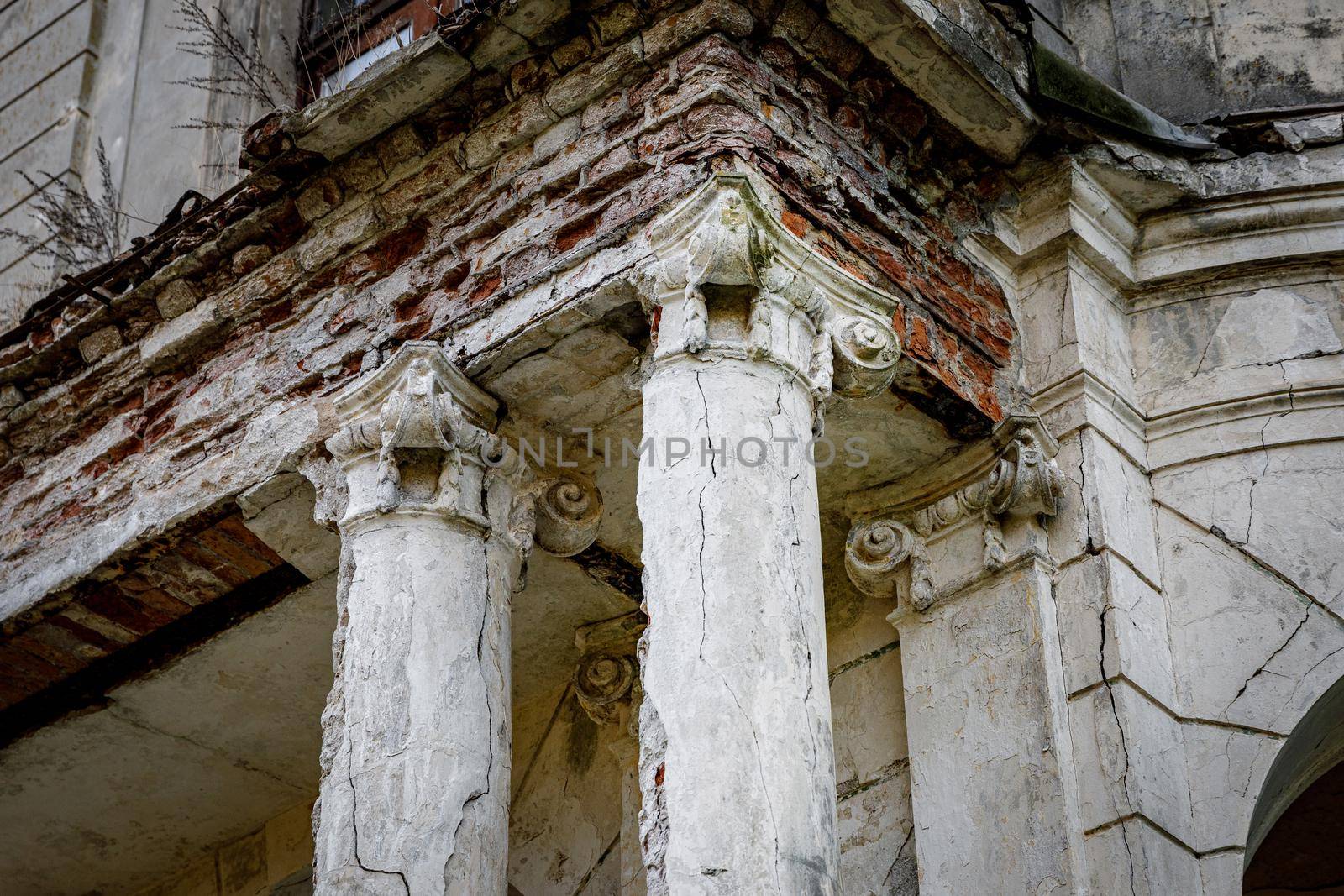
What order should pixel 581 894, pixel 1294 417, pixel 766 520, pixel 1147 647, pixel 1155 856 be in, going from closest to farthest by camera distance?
pixel 766 520 → pixel 1155 856 → pixel 1147 647 → pixel 1294 417 → pixel 581 894

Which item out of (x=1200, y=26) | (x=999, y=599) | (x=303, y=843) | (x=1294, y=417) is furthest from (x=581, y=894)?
(x=1200, y=26)

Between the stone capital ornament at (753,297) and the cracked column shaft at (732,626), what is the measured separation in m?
0.01

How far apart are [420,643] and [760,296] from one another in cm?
130

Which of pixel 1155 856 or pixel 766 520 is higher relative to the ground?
pixel 766 520

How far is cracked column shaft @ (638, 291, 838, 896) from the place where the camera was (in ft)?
13.5

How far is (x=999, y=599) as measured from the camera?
5.37 metres

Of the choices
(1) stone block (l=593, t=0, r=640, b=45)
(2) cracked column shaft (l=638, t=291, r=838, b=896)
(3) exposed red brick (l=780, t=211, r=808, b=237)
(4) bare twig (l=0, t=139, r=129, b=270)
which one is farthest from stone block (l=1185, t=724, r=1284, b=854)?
(4) bare twig (l=0, t=139, r=129, b=270)

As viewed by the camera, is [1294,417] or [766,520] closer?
[766,520]

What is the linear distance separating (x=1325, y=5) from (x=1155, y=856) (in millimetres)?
3274

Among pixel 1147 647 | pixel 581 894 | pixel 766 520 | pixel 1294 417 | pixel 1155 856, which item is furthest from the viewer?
pixel 581 894

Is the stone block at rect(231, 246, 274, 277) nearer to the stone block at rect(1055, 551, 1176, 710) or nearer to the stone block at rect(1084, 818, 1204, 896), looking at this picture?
the stone block at rect(1055, 551, 1176, 710)

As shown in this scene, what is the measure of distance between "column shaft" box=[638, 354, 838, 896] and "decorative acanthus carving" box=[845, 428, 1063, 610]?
2.82 ft

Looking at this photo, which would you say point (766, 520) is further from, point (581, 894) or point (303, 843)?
point (303, 843)

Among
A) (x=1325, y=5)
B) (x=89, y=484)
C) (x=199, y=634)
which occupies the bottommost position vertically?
(x=199, y=634)
